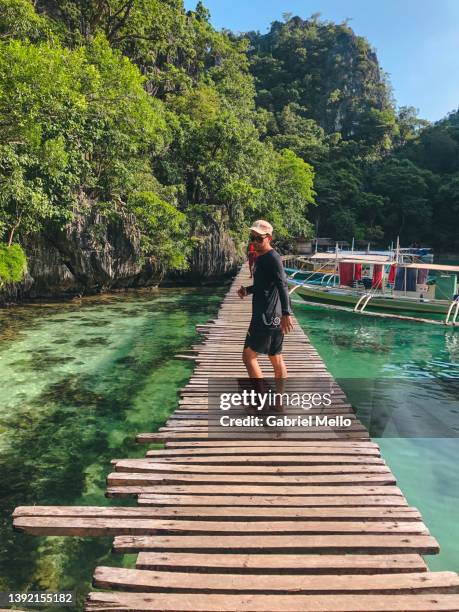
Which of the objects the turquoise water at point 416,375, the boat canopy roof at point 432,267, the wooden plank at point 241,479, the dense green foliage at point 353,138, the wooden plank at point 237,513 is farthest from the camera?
the dense green foliage at point 353,138

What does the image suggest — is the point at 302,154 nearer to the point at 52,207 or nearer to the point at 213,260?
the point at 213,260

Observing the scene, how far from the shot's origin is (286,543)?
120 inches

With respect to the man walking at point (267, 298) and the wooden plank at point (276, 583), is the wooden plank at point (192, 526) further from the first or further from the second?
the man walking at point (267, 298)

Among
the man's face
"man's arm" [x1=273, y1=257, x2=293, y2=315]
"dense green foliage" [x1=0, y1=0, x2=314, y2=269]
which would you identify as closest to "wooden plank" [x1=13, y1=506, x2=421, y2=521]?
"man's arm" [x1=273, y1=257, x2=293, y2=315]

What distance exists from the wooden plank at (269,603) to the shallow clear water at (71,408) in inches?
61.0

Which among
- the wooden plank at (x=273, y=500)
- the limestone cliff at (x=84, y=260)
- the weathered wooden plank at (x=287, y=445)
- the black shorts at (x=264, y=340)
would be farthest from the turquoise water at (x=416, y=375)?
the limestone cliff at (x=84, y=260)

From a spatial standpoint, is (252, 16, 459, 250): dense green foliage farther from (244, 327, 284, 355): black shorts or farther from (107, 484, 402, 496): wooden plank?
(107, 484, 402, 496): wooden plank

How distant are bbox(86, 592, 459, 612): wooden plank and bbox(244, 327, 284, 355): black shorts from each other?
2714mm

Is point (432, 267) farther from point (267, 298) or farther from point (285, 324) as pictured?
point (267, 298)

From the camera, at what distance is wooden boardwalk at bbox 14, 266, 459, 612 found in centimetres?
264

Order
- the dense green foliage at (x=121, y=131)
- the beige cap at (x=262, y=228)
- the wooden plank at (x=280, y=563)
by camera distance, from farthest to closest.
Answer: the dense green foliage at (x=121, y=131) < the beige cap at (x=262, y=228) < the wooden plank at (x=280, y=563)

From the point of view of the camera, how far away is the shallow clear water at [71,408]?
431cm

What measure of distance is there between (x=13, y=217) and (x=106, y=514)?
1407 centimetres

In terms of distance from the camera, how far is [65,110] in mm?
15398
